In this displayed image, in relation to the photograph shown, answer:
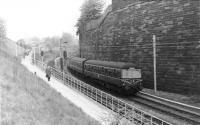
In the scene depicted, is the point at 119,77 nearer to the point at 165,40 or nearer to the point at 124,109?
the point at 165,40

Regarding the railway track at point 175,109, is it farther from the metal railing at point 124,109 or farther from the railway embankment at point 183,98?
the metal railing at point 124,109

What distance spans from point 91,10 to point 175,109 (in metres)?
41.8

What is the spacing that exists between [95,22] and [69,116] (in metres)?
31.6

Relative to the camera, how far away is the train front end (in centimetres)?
2266

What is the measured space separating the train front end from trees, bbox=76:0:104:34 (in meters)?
34.6

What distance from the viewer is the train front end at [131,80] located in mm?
22656

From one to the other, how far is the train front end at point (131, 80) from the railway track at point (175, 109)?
80 cm

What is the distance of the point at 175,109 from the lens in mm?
18062

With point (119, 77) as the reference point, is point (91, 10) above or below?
above

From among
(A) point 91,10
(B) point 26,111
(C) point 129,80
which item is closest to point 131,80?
(C) point 129,80

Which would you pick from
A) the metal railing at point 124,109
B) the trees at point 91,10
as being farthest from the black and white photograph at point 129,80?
the trees at point 91,10

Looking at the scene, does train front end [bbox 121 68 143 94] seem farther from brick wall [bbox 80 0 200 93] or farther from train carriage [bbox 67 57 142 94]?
brick wall [bbox 80 0 200 93]

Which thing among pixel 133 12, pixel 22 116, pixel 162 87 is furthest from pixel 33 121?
pixel 133 12

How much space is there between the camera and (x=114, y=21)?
3619cm
